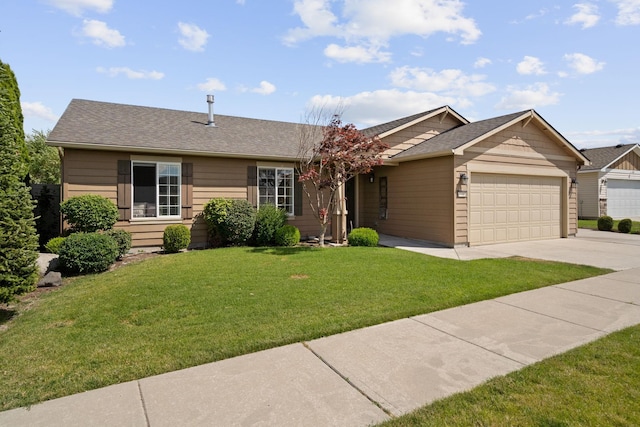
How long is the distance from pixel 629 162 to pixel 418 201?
783 inches

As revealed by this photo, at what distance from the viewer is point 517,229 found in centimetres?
1245

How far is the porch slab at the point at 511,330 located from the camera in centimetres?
377

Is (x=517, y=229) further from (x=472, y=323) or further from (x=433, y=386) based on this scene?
(x=433, y=386)

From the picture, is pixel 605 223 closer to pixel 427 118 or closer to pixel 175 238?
pixel 427 118

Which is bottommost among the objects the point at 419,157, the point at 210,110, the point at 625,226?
the point at 625,226

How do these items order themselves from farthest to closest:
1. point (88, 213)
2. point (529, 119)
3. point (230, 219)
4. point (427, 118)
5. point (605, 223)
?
point (605, 223)
point (427, 118)
point (529, 119)
point (230, 219)
point (88, 213)

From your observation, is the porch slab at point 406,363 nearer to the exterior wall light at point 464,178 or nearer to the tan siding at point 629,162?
the exterior wall light at point 464,178

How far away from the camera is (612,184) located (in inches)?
862

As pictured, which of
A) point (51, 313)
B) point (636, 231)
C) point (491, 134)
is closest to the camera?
point (51, 313)

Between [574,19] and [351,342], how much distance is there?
10123 millimetres

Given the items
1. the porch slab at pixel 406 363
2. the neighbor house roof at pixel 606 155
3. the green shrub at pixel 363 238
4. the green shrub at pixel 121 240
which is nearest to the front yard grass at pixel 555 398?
the porch slab at pixel 406 363

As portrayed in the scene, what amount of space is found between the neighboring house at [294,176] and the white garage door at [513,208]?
0.13 ft

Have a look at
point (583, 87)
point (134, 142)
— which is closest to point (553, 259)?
point (583, 87)

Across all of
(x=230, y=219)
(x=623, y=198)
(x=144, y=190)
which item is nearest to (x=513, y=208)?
(x=230, y=219)
